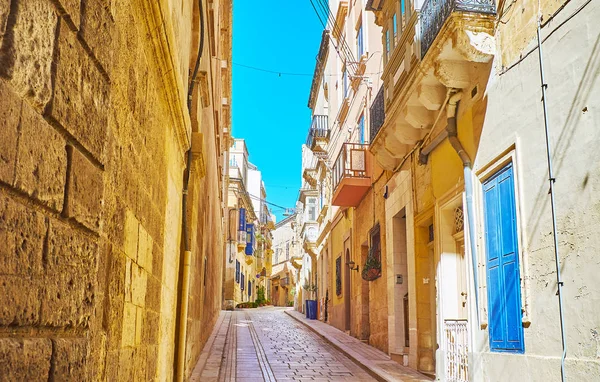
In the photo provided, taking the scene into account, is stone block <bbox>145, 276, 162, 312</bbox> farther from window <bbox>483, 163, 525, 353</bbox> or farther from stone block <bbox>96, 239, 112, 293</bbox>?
window <bbox>483, 163, 525, 353</bbox>

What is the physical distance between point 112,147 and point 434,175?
844 centimetres

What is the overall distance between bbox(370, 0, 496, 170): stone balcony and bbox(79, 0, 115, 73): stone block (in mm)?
6485

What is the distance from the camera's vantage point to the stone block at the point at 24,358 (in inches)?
53.4

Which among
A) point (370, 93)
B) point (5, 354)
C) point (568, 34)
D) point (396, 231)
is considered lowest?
point (5, 354)

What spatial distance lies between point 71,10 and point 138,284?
2333mm

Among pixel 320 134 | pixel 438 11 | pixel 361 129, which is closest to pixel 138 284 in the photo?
pixel 438 11

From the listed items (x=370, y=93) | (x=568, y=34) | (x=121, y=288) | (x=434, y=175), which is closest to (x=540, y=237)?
(x=568, y=34)

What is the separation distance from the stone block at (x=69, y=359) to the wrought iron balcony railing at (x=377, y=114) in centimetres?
1144

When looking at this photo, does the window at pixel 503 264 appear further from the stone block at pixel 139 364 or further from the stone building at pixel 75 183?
the stone building at pixel 75 183

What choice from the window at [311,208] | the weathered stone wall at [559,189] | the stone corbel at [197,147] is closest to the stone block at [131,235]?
the weathered stone wall at [559,189]

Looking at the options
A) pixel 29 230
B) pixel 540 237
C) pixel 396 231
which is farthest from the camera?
pixel 396 231

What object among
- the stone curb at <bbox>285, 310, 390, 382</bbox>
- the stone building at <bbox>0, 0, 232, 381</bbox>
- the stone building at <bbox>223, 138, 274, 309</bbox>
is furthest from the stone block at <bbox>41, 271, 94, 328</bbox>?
the stone building at <bbox>223, 138, 274, 309</bbox>

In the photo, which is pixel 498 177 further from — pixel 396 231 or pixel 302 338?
pixel 302 338

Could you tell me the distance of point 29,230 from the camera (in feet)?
5.01
